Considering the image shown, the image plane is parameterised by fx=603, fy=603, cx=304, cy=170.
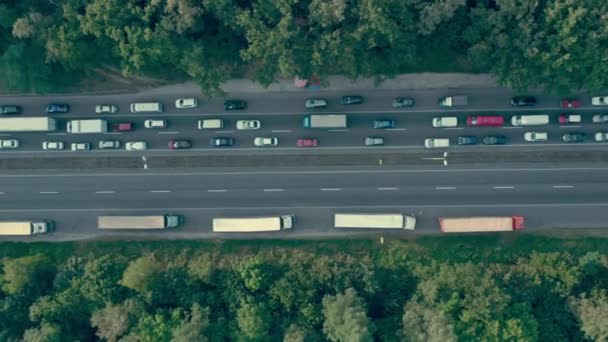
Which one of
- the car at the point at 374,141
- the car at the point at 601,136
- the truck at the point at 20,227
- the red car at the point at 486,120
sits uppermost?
the red car at the point at 486,120

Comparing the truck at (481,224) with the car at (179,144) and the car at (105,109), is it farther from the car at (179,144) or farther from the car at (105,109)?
the car at (105,109)

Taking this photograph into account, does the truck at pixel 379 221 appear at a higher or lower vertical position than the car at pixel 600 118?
lower

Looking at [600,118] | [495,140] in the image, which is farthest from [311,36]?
[600,118]

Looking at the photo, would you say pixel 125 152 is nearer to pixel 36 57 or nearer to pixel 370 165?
pixel 36 57

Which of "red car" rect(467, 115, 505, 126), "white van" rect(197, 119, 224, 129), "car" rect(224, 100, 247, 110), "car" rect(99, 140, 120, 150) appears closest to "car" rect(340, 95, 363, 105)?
"car" rect(224, 100, 247, 110)

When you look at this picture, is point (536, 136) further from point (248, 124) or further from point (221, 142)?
point (221, 142)

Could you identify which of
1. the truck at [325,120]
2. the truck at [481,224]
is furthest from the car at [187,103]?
the truck at [481,224]

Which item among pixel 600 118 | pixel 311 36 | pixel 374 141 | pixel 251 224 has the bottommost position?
pixel 251 224
